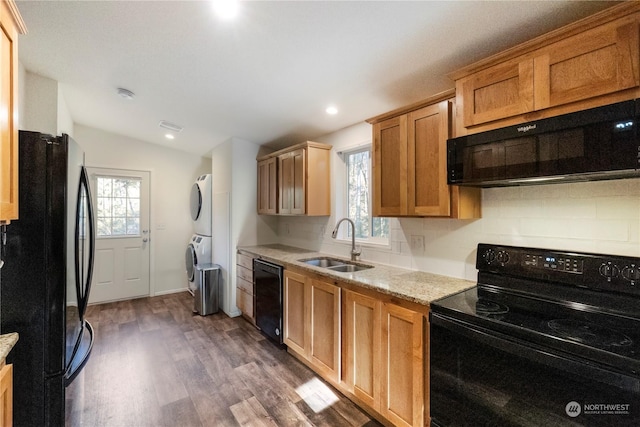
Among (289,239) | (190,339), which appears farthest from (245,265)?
(190,339)

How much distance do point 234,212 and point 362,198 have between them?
178 cm

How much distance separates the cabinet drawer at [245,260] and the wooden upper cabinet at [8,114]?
2331 millimetres

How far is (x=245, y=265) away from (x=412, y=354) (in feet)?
8.00

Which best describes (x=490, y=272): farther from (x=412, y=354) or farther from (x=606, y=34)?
(x=606, y=34)

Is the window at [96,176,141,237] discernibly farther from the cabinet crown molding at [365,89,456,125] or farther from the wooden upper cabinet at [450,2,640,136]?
the wooden upper cabinet at [450,2,640,136]

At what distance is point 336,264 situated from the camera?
2.91m

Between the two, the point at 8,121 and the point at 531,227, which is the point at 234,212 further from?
the point at 531,227

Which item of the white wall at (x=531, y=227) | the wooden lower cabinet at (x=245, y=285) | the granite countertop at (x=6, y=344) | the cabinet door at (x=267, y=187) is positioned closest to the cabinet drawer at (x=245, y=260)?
the wooden lower cabinet at (x=245, y=285)

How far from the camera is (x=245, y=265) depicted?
3543 millimetres

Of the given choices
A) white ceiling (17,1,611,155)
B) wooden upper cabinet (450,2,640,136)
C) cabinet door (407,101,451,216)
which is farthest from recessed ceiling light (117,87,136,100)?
wooden upper cabinet (450,2,640,136)

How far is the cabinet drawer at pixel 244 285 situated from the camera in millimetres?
3408

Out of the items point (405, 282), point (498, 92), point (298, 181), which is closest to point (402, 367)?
point (405, 282)

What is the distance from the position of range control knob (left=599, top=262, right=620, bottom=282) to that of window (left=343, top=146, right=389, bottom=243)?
1494 mm

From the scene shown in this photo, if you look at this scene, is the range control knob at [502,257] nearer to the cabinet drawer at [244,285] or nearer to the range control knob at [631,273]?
the range control knob at [631,273]
